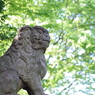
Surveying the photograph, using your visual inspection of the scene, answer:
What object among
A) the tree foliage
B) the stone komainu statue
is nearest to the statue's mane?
the stone komainu statue

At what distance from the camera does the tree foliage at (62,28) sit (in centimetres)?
817

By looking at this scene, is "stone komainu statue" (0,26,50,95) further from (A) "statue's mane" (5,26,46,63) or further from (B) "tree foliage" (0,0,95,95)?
(B) "tree foliage" (0,0,95,95)

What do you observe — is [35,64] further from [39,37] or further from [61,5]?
[61,5]

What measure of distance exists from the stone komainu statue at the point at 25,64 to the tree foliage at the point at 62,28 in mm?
3144

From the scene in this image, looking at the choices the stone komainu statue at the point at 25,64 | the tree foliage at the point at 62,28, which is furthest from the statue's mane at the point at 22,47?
the tree foliage at the point at 62,28

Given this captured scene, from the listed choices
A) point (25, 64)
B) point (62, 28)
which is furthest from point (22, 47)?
point (62, 28)

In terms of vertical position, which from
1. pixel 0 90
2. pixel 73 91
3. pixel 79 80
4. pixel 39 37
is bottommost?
pixel 73 91

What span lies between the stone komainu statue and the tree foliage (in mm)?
3144

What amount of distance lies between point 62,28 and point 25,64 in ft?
18.5

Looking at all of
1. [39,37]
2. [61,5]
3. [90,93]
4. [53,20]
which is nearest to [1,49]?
[53,20]

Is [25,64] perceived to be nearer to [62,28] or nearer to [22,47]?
[22,47]

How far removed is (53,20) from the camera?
29.1ft

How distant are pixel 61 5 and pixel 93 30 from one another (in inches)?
69.4

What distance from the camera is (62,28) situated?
9.18m
